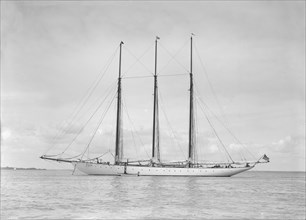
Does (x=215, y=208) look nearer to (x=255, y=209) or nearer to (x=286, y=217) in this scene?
(x=255, y=209)

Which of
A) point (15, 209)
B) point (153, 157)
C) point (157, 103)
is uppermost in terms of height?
point (157, 103)

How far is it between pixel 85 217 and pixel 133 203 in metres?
10.0

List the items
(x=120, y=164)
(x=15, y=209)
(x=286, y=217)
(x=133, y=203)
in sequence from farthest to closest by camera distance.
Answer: (x=120, y=164) < (x=133, y=203) < (x=15, y=209) < (x=286, y=217)

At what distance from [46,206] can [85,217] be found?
8.76 m

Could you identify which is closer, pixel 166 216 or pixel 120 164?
pixel 166 216

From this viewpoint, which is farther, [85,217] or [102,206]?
[102,206]

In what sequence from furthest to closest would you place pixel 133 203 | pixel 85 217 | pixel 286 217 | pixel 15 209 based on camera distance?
pixel 133 203 < pixel 15 209 < pixel 286 217 < pixel 85 217

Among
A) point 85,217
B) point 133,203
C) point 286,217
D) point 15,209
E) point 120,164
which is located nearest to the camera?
point 85,217

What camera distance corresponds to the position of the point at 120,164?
93875mm

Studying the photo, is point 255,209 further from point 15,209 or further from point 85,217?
point 15,209

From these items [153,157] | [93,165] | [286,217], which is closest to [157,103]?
[153,157]

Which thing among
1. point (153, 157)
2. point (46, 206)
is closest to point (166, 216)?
point (46, 206)

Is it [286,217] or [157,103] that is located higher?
[157,103]

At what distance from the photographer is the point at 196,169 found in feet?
310
